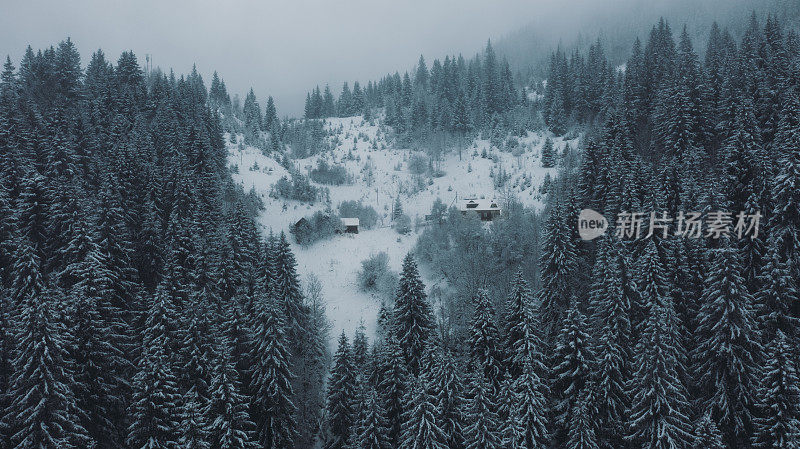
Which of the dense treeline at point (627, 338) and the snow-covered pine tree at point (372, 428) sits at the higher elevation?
the dense treeline at point (627, 338)

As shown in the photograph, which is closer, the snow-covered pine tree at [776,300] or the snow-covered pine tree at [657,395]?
Answer: the snow-covered pine tree at [657,395]

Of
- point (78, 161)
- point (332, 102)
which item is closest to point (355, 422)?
point (78, 161)

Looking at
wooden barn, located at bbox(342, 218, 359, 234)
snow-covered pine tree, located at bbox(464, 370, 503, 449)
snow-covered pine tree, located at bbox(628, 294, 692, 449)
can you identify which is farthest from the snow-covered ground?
snow-covered pine tree, located at bbox(628, 294, 692, 449)

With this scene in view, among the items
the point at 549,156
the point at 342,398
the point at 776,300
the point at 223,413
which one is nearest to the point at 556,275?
the point at 776,300

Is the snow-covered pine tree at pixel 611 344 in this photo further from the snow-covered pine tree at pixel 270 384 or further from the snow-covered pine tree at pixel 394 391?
the snow-covered pine tree at pixel 270 384

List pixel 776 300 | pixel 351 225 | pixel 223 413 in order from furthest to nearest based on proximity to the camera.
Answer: pixel 351 225 → pixel 776 300 → pixel 223 413

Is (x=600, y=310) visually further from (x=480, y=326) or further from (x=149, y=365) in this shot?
(x=149, y=365)

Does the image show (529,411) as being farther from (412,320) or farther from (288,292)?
(288,292)

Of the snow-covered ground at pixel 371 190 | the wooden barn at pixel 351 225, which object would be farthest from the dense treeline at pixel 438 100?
the wooden barn at pixel 351 225
